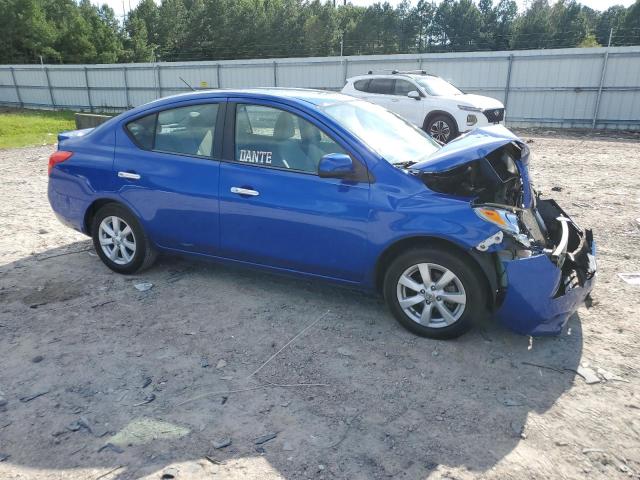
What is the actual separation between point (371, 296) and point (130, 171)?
240 centimetres

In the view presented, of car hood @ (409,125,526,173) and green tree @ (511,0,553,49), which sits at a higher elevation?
green tree @ (511,0,553,49)

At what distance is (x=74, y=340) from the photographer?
3.81 metres

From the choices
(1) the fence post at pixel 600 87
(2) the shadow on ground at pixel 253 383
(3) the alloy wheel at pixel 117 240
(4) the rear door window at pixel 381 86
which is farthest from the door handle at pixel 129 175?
(1) the fence post at pixel 600 87

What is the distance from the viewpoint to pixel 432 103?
13453 millimetres

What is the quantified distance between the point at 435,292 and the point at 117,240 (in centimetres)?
300

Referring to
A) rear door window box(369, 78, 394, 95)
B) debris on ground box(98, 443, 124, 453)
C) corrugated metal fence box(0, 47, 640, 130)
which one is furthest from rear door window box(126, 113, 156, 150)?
corrugated metal fence box(0, 47, 640, 130)

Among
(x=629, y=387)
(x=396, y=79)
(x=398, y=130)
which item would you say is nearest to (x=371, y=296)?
(x=398, y=130)

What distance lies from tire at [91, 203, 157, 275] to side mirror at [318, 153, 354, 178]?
199 centimetres

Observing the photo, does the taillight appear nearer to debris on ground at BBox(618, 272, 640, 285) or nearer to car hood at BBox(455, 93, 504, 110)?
debris on ground at BBox(618, 272, 640, 285)

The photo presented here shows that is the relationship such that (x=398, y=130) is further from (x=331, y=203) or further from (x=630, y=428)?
(x=630, y=428)

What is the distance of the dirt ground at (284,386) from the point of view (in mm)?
2633

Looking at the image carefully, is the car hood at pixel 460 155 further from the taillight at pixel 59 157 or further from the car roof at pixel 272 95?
the taillight at pixel 59 157

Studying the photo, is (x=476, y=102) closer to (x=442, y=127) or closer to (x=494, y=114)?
(x=494, y=114)

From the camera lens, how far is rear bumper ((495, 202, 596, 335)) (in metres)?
3.34
